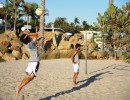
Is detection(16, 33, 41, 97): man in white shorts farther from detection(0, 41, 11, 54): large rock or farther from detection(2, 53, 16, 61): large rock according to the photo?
detection(0, 41, 11, 54): large rock

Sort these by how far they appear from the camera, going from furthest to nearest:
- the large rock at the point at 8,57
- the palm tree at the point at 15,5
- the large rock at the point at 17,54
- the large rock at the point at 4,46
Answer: the palm tree at the point at 15,5 → the large rock at the point at 4,46 → the large rock at the point at 17,54 → the large rock at the point at 8,57

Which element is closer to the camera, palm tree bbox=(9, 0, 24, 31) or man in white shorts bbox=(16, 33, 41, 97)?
man in white shorts bbox=(16, 33, 41, 97)

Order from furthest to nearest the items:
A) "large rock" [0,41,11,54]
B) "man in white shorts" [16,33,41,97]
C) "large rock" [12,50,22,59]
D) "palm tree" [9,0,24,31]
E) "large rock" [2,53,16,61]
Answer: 1. "palm tree" [9,0,24,31]
2. "large rock" [0,41,11,54]
3. "large rock" [12,50,22,59]
4. "large rock" [2,53,16,61]
5. "man in white shorts" [16,33,41,97]

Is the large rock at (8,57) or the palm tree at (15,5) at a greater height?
the palm tree at (15,5)

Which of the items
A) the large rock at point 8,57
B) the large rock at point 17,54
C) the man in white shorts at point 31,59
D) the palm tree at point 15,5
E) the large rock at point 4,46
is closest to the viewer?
the man in white shorts at point 31,59

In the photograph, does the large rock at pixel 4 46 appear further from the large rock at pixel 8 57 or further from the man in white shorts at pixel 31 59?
the man in white shorts at pixel 31 59

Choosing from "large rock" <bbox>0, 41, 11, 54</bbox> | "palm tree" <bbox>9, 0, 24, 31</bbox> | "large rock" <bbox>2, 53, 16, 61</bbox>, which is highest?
"palm tree" <bbox>9, 0, 24, 31</bbox>

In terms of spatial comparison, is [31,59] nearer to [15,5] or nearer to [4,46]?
[4,46]

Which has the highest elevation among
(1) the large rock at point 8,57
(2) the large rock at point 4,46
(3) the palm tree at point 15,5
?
(3) the palm tree at point 15,5

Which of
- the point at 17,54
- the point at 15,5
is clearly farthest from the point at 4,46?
the point at 15,5

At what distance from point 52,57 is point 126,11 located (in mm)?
7401

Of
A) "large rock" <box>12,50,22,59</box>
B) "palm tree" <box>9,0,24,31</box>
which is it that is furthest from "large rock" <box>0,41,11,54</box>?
"palm tree" <box>9,0,24,31</box>

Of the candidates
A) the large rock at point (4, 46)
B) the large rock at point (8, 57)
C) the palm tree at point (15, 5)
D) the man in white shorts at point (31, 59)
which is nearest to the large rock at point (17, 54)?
the large rock at point (4, 46)

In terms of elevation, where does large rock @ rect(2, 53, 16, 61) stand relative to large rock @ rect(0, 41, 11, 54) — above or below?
below
